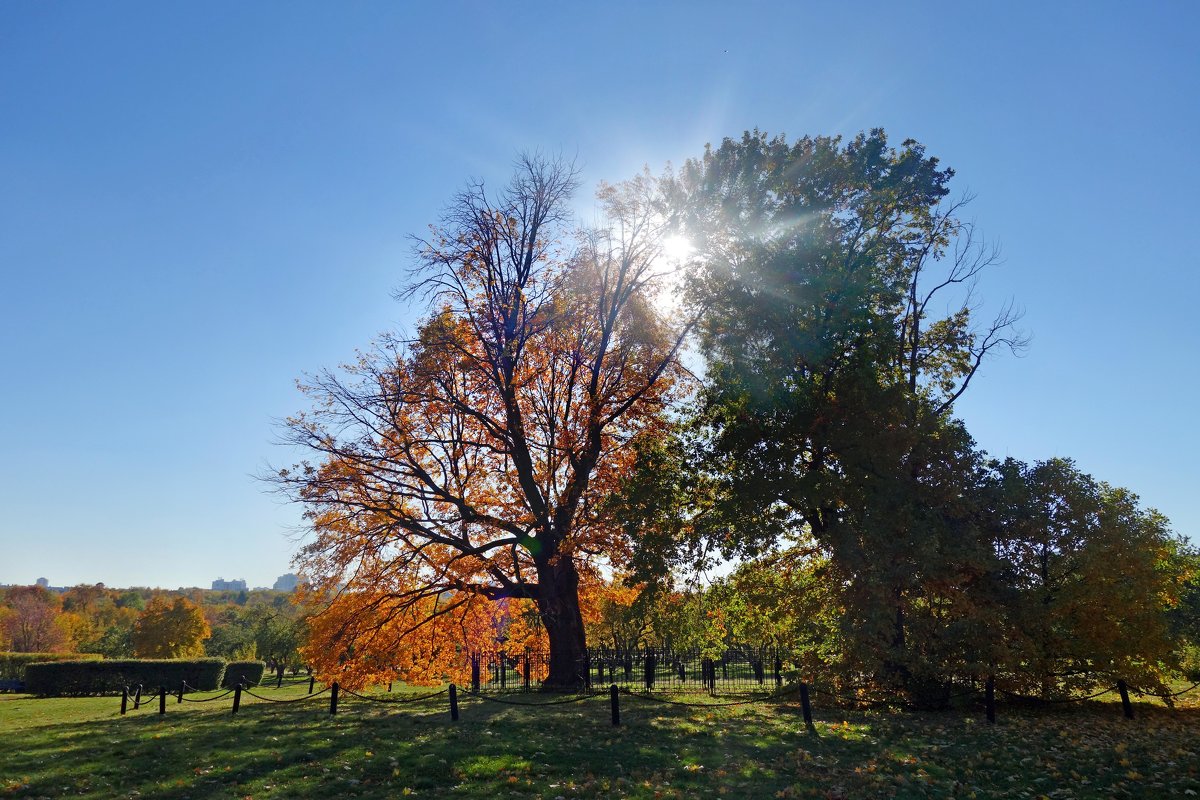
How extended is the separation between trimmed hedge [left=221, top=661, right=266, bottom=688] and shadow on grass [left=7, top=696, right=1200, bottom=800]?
84.4 ft

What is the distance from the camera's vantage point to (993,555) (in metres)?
16.0

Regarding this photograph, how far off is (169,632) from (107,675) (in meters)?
24.9

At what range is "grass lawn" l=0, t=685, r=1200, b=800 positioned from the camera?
862 centimetres

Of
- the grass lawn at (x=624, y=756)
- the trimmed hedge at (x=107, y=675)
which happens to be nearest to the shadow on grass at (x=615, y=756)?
the grass lawn at (x=624, y=756)

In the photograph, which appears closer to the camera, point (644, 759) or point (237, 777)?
point (237, 777)

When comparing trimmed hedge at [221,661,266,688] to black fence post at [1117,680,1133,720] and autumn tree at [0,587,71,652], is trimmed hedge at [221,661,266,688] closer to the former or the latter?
black fence post at [1117,680,1133,720]

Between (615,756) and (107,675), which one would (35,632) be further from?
(615,756)

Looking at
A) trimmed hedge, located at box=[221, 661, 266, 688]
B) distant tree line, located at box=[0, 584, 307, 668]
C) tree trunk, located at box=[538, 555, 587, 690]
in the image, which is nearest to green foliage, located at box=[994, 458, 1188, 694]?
tree trunk, located at box=[538, 555, 587, 690]

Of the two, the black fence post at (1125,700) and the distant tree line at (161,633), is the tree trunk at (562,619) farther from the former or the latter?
the distant tree line at (161,633)

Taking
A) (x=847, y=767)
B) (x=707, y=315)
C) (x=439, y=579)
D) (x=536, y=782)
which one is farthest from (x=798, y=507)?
(x=439, y=579)

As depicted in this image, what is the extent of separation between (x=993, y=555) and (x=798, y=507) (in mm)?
4608

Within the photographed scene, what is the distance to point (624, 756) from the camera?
34.3 feet

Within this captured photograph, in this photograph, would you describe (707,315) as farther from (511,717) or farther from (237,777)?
(237,777)

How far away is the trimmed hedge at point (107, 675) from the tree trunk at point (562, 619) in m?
24.2
